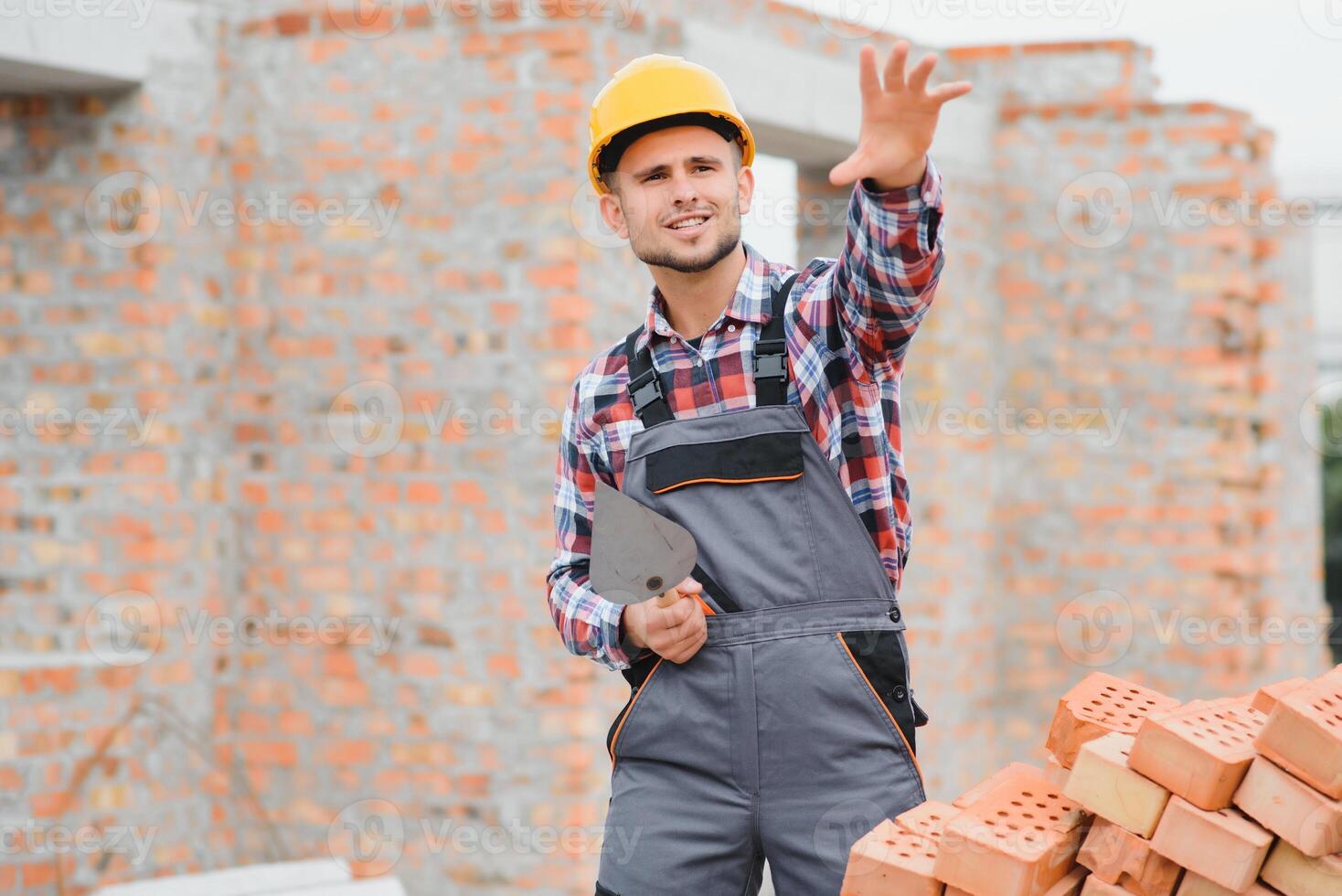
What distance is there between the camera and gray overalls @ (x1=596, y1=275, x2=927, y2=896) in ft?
8.18

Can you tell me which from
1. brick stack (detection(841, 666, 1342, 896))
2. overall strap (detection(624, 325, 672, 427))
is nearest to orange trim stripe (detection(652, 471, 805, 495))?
overall strap (detection(624, 325, 672, 427))

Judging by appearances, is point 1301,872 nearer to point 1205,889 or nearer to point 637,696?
point 1205,889

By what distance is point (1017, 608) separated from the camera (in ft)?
25.8

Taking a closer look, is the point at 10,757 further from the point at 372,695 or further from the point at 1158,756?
the point at 1158,756

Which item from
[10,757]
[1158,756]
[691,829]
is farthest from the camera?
[10,757]

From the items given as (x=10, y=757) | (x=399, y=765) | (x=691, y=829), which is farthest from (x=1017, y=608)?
(x=691, y=829)

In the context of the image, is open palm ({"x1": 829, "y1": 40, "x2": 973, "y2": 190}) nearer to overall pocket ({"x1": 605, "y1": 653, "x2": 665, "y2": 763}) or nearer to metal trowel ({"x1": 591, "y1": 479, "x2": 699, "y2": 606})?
metal trowel ({"x1": 591, "y1": 479, "x2": 699, "y2": 606})

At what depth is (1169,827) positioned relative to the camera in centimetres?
216

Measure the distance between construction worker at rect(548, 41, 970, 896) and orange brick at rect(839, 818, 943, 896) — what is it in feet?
0.51

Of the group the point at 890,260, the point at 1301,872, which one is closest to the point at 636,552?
the point at 890,260

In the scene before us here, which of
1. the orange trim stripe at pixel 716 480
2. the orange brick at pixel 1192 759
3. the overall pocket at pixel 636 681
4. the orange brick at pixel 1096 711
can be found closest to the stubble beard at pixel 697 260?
the orange trim stripe at pixel 716 480

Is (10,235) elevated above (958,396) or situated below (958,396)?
above

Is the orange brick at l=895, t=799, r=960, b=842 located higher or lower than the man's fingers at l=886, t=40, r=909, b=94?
lower

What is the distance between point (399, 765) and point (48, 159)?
8.88 feet
